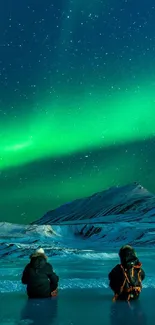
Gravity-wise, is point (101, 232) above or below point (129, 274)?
above

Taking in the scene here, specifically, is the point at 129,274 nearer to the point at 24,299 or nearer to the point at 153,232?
the point at 24,299

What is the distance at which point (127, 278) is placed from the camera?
37.0 ft

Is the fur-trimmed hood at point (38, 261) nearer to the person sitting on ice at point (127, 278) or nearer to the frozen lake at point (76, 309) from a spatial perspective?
the frozen lake at point (76, 309)

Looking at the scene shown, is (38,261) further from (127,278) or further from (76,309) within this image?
(127,278)

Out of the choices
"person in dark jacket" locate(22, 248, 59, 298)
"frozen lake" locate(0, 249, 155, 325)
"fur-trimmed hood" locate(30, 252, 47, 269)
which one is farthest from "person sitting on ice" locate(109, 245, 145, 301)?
"fur-trimmed hood" locate(30, 252, 47, 269)

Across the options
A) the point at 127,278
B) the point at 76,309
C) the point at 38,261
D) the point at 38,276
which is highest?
the point at 38,261

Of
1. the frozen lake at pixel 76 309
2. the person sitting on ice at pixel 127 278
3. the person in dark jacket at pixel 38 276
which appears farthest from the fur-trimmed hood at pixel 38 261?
the person sitting on ice at pixel 127 278

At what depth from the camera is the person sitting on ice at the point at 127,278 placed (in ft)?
37.1

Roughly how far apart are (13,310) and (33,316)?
3.43 ft

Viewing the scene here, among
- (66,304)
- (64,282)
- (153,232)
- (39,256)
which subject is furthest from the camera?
(153,232)

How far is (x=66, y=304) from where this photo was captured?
1118 centimetres

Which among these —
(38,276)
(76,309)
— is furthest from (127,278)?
(38,276)

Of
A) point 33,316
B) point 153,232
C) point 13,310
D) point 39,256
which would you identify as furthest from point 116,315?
point 153,232

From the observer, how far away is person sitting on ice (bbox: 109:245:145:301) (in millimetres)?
11297
